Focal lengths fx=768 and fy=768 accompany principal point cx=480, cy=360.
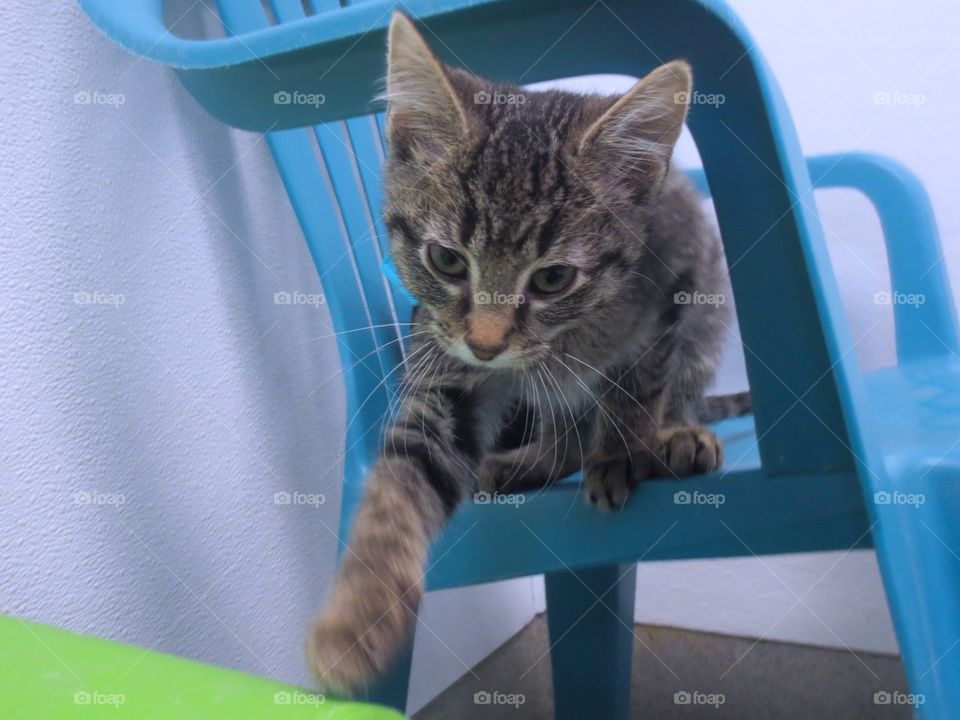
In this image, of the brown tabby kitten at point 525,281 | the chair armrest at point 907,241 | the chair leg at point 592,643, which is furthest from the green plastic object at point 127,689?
the chair armrest at point 907,241

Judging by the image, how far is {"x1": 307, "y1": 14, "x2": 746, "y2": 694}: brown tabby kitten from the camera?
83cm

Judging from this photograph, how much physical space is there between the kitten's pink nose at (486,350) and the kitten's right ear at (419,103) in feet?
0.76

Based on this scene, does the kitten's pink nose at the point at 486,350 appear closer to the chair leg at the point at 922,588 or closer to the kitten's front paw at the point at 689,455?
the kitten's front paw at the point at 689,455

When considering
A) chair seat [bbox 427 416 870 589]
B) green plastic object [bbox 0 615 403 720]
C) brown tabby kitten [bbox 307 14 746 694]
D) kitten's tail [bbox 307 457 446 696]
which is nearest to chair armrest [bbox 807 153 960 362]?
brown tabby kitten [bbox 307 14 746 694]

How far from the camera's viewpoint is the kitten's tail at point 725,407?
1.26m

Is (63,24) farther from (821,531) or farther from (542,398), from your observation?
(821,531)

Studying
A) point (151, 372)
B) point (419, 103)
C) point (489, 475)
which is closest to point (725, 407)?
point (489, 475)

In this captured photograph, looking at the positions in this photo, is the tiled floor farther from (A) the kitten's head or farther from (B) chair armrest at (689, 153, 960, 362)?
(A) the kitten's head

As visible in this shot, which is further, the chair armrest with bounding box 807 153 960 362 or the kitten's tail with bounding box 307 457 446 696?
the chair armrest with bounding box 807 153 960 362

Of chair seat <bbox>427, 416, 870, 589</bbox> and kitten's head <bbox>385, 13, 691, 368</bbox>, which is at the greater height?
kitten's head <bbox>385, 13, 691, 368</bbox>

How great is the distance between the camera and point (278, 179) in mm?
1187

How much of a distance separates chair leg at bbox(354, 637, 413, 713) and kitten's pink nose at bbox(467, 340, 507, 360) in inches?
13.4

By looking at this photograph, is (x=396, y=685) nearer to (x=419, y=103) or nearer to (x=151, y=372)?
(x=151, y=372)

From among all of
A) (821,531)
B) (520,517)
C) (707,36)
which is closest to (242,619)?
(520,517)
